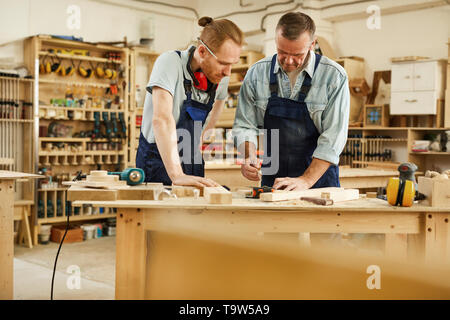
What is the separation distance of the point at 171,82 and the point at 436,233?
1250 mm

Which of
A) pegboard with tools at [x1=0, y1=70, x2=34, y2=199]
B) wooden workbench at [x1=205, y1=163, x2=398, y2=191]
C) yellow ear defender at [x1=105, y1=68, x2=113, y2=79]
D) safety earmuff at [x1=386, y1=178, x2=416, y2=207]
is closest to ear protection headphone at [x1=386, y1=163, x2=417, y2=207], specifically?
safety earmuff at [x1=386, y1=178, x2=416, y2=207]

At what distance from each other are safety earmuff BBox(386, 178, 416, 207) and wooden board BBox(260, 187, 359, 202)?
7.7 inches

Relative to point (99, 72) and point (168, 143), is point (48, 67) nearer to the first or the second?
point (99, 72)

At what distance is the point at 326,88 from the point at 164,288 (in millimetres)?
1216

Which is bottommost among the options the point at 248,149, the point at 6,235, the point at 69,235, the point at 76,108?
the point at 69,235

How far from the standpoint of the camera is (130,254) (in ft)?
6.32

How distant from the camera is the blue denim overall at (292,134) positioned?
2.63m

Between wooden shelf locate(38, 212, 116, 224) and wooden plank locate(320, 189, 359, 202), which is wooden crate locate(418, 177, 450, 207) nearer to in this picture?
wooden plank locate(320, 189, 359, 202)

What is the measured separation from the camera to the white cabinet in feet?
21.0

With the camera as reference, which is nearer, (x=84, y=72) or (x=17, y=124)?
(x=17, y=124)

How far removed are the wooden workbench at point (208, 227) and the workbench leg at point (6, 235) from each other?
6.48 ft

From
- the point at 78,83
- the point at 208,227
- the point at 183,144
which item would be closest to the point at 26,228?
the point at 78,83
